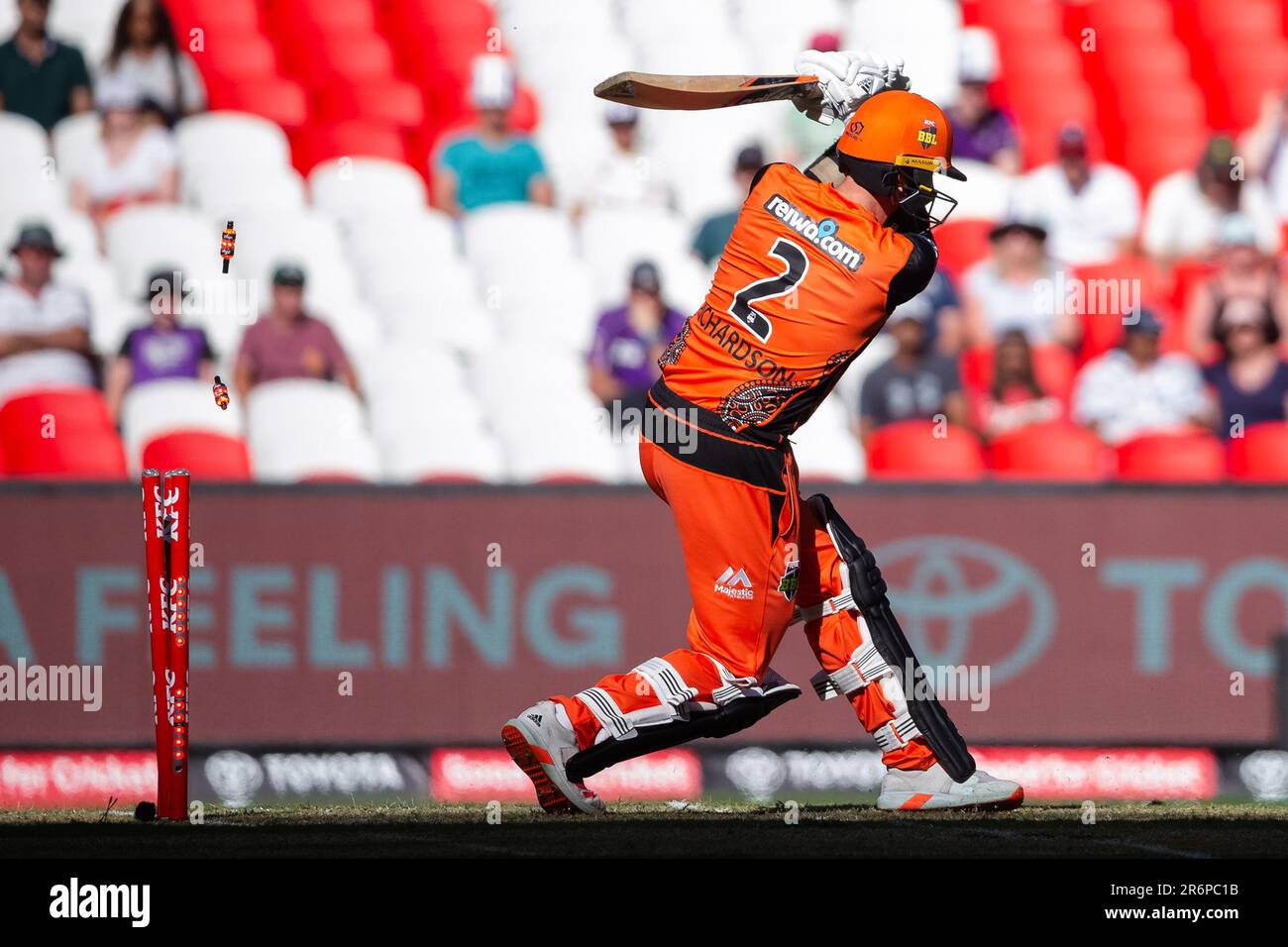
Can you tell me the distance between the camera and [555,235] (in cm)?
1216

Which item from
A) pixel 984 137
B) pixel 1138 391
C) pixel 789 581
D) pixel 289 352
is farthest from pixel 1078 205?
pixel 789 581

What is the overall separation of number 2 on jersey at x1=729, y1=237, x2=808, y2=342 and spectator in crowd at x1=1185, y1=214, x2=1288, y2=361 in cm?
576

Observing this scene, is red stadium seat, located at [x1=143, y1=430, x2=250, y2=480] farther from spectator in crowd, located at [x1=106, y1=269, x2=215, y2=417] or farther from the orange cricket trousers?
the orange cricket trousers

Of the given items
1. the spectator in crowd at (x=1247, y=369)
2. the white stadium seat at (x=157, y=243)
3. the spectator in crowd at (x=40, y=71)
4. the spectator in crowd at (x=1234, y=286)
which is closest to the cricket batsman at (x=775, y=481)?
the spectator in crowd at (x=1247, y=369)

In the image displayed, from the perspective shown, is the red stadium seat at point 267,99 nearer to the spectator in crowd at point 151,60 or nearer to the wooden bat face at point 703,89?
the spectator in crowd at point 151,60

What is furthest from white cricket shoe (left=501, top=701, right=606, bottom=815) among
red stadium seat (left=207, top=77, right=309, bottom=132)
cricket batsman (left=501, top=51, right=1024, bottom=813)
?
red stadium seat (left=207, top=77, right=309, bottom=132)

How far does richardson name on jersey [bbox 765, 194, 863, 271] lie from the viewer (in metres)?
6.10

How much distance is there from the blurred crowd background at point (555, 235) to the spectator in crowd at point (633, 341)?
3 centimetres
